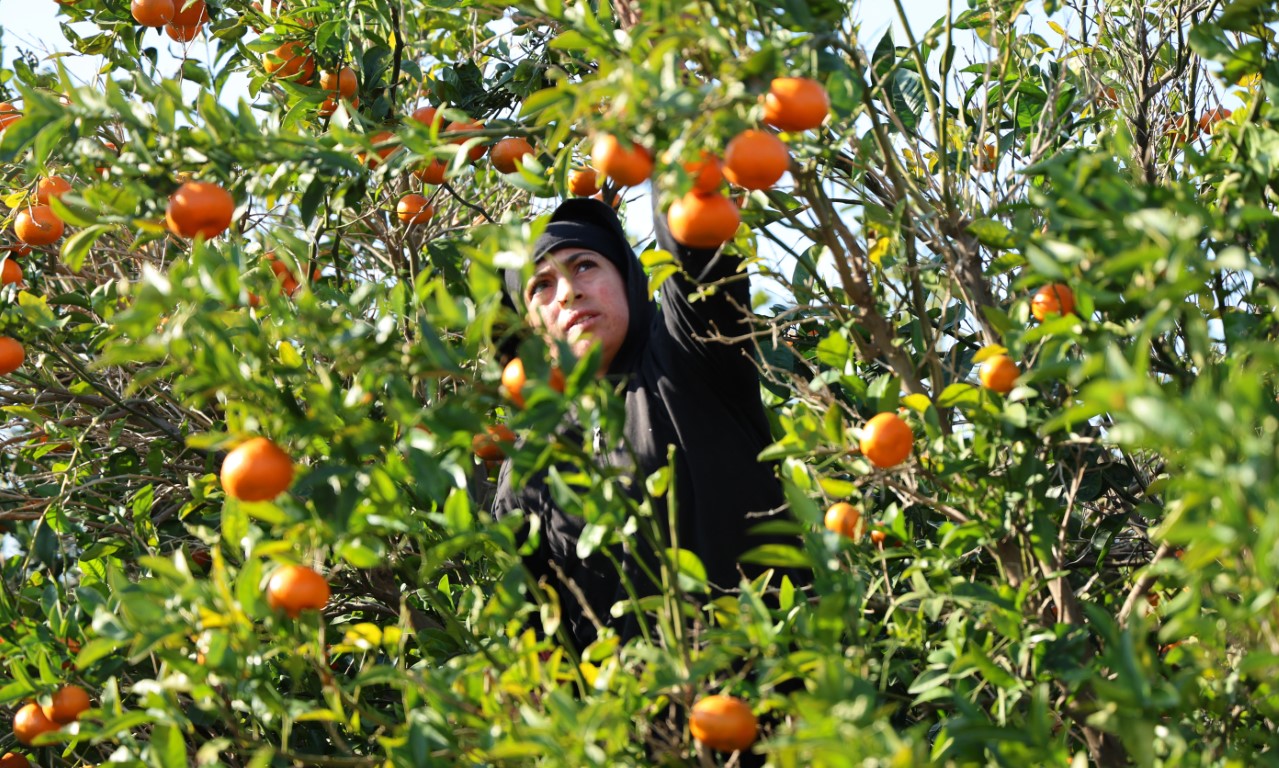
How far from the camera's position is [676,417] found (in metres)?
2.57

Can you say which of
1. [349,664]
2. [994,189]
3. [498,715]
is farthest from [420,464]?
[349,664]

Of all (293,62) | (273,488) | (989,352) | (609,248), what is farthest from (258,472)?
(293,62)

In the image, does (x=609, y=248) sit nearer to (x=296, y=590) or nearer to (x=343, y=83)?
(x=343, y=83)

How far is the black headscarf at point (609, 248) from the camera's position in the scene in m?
2.80

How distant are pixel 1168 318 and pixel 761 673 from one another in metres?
0.64

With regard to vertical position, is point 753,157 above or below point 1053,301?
above

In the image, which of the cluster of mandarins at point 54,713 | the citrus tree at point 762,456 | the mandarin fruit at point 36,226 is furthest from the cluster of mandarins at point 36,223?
the cluster of mandarins at point 54,713

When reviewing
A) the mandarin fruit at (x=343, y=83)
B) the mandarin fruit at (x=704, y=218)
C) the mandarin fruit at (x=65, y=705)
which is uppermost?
the mandarin fruit at (x=343, y=83)

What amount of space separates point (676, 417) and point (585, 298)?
34 cm

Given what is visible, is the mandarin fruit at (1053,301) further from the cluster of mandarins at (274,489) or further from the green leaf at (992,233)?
the cluster of mandarins at (274,489)

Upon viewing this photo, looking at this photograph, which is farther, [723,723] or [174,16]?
[174,16]

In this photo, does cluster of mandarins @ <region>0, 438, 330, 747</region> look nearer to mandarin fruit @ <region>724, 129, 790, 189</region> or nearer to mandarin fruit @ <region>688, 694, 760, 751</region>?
mandarin fruit @ <region>688, 694, 760, 751</region>

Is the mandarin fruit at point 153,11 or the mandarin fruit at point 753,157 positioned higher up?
the mandarin fruit at point 153,11

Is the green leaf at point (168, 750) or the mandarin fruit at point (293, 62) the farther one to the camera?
the mandarin fruit at point (293, 62)
